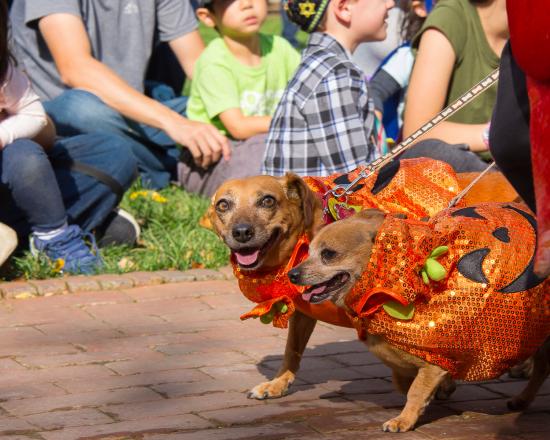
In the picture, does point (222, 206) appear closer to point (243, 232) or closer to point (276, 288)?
point (243, 232)

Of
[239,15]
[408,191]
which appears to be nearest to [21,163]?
[239,15]

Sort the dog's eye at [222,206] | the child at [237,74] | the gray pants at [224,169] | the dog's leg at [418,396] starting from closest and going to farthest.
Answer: the dog's leg at [418,396] < the dog's eye at [222,206] < the gray pants at [224,169] < the child at [237,74]

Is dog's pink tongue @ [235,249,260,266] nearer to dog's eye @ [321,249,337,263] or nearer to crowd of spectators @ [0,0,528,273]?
dog's eye @ [321,249,337,263]

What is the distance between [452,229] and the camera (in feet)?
10.3

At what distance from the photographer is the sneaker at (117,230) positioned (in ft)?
19.2

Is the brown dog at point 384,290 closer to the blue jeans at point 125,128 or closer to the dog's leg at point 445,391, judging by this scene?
the dog's leg at point 445,391

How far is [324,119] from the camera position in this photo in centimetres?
537

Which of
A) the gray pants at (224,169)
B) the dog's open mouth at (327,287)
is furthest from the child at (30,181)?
the dog's open mouth at (327,287)

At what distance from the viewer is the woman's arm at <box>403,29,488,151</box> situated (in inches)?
211

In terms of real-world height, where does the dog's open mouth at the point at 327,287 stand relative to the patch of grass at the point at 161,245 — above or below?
above

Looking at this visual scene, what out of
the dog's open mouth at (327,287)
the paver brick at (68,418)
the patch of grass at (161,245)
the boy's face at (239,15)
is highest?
the boy's face at (239,15)

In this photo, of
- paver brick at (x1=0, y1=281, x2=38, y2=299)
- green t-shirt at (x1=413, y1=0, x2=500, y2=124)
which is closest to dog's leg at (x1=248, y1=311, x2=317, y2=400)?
paver brick at (x1=0, y1=281, x2=38, y2=299)

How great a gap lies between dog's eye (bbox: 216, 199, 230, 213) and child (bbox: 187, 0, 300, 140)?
298 cm

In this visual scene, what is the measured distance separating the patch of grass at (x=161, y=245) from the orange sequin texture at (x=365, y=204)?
1797mm
